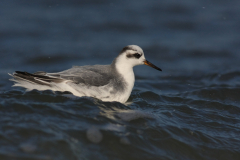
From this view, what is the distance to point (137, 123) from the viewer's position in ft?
18.0

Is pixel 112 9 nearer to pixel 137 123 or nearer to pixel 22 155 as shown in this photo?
pixel 137 123

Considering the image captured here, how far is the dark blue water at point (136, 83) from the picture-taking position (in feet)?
15.2

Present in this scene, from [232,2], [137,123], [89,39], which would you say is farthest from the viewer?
[232,2]

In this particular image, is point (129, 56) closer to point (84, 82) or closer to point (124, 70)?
point (124, 70)

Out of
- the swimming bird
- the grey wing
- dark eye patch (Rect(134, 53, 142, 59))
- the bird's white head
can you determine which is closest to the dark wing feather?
the swimming bird

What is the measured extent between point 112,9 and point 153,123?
26.1ft

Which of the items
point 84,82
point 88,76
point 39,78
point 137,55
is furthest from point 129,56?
point 39,78

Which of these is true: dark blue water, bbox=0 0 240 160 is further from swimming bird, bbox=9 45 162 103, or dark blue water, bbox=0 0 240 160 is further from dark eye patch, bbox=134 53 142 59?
dark eye patch, bbox=134 53 142 59

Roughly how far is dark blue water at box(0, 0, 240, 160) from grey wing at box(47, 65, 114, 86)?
447 mm

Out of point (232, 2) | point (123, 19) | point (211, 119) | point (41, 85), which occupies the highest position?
point (232, 2)

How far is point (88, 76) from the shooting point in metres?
6.59

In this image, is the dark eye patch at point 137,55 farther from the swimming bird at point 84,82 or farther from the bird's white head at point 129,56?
the swimming bird at point 84,82

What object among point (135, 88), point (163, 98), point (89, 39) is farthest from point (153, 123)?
point (89, 39)

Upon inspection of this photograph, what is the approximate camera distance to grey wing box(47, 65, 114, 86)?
6539 mm
